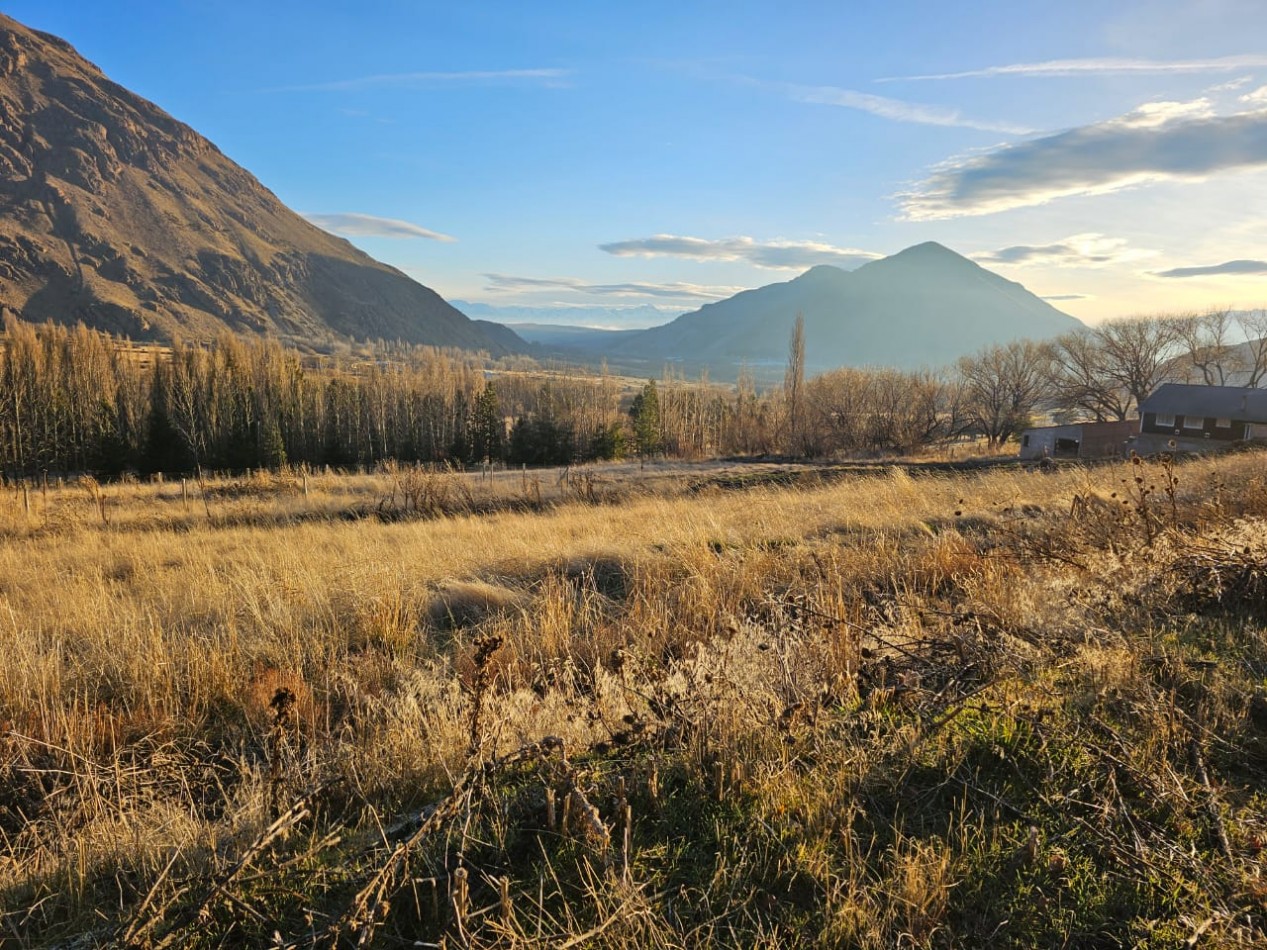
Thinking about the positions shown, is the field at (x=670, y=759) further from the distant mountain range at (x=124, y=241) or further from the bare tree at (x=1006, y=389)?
the distant mountain range at (x=124, y=241)

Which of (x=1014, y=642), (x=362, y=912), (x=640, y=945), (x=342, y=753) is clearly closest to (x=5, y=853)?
(x=342, y=753)

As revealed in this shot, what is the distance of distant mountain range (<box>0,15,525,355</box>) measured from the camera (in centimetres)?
12875

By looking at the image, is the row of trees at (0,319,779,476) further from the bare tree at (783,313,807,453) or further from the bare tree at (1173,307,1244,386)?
the bare tree at (1173,307,1244,386)

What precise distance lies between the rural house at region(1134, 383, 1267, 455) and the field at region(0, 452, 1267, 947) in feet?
137

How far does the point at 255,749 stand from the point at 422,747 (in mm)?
1247

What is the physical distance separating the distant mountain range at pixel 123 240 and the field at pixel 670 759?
13239cm

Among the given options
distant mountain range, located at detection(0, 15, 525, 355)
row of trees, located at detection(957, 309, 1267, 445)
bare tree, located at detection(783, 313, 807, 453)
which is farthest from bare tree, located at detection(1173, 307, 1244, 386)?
distant mountain range, located at detection(0, 15, 525, 355)

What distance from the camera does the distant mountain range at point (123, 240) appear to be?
128750 millimetres

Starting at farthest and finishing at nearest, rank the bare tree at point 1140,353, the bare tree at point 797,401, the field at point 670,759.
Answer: the bare tree at point 1140,353 → the bare tree at point 797,401 → the field at point 670,759

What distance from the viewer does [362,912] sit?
173 cm

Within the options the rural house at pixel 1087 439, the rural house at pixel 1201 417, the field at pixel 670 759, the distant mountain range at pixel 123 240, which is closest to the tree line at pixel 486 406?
the rural house at pixel 1087 439

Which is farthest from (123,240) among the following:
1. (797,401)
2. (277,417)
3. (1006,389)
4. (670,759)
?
(670,759)

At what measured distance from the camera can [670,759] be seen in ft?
8.55

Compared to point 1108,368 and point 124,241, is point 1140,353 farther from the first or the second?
point 124,241
